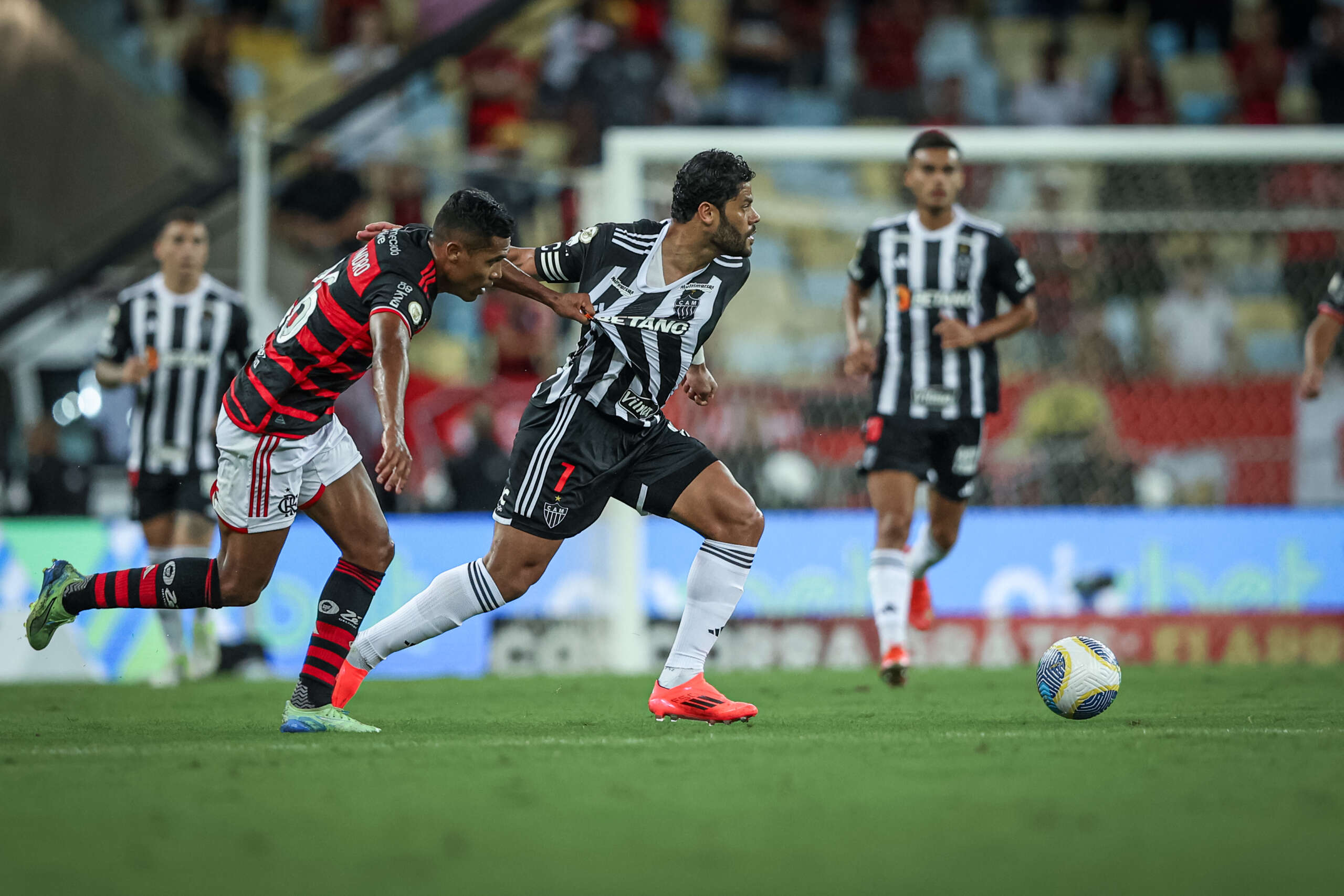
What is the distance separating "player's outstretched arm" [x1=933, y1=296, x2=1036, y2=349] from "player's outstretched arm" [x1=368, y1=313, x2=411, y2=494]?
10.2 feet

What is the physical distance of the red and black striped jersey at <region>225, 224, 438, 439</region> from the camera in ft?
16.9

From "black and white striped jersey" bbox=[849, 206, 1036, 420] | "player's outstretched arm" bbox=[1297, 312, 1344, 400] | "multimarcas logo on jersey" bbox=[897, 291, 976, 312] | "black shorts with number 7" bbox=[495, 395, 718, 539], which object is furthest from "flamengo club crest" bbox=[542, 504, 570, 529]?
"player's outstretched arm" bbox=[1297, 312, 1344, 400]

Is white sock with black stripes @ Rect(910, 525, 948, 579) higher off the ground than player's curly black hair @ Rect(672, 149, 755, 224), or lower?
lower

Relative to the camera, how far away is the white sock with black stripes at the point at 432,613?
18.3 ft

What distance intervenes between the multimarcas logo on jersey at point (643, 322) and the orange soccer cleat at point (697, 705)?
125cm

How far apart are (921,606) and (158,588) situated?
4004mm

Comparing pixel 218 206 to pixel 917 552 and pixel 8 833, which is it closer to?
pixel 917 552

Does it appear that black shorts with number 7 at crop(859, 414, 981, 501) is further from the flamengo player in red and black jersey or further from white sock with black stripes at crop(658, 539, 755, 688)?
the flamengo player in red and black jersey

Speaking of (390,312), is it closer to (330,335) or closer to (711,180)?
(330,335)

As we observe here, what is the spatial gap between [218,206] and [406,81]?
6.51 ft

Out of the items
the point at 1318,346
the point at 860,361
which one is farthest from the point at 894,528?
the point at 1318,346

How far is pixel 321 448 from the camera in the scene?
216 inches

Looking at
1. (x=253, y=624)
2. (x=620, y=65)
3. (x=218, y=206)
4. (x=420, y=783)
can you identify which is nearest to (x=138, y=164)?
(x=218, y=206)

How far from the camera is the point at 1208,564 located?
Result: 976 centimetres
